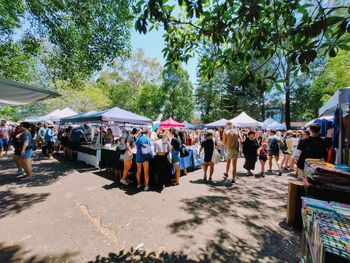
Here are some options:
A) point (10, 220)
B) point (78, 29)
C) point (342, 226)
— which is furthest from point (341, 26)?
point (78, 29)

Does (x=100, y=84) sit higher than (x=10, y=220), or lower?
higher

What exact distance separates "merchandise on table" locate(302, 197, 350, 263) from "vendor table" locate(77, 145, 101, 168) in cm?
784

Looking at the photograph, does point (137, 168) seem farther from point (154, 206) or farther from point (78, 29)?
point (78, 29)

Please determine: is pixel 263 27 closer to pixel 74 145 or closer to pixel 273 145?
pixel 273 145

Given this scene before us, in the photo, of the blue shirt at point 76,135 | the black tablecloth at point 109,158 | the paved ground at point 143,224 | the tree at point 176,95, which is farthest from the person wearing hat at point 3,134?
the tree at point 176,95

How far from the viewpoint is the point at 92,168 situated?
870cm

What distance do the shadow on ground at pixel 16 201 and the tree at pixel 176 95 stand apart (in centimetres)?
2873

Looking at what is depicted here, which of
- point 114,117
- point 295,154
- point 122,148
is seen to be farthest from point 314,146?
point 114,117

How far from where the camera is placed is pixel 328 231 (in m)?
1.30

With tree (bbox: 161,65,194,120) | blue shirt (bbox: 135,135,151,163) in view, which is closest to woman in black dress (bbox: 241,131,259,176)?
blue shirt (bbox: 135,135,151,163)

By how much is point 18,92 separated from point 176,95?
30718 mm

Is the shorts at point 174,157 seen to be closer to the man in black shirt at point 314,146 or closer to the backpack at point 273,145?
the man in black shirt at point 314,146

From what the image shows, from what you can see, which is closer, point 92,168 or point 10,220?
point 10,220

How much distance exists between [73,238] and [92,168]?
18.8 ft
